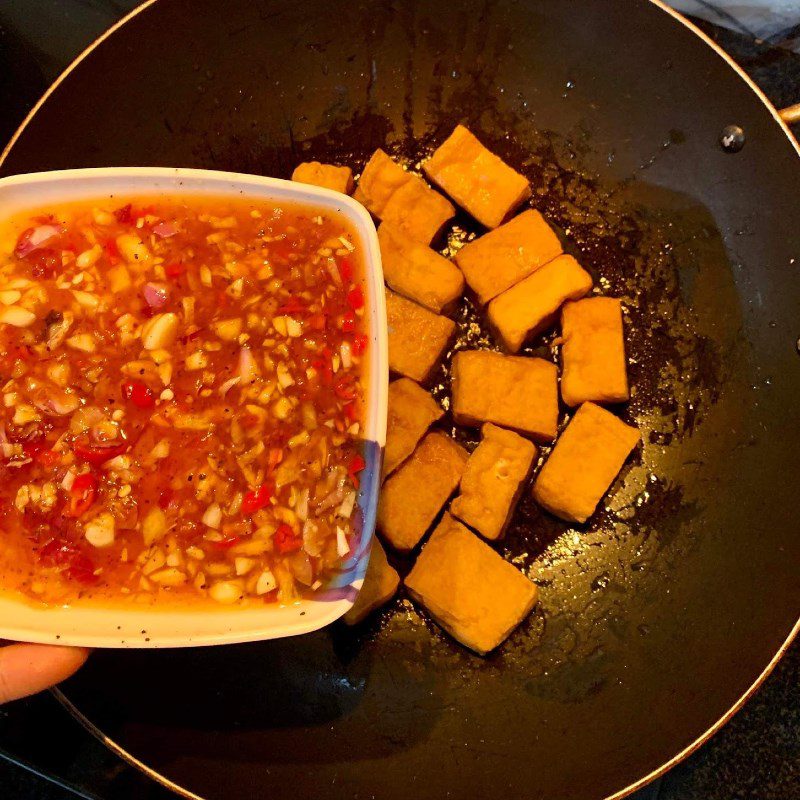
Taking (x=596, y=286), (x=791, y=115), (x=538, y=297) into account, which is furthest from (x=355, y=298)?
(x=791, y=115)

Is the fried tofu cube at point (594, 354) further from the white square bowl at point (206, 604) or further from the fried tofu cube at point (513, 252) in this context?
the white square bowl at point (206, 604)

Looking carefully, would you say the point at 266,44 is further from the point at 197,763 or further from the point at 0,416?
the point at 197,763

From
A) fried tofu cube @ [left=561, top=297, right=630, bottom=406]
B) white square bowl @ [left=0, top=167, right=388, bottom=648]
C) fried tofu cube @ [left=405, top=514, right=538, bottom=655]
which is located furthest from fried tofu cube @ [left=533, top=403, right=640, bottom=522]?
white square bowl @ [left=0, top=167, right=388, bottom=648]

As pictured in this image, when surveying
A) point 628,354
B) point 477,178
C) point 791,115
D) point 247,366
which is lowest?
point 247,366

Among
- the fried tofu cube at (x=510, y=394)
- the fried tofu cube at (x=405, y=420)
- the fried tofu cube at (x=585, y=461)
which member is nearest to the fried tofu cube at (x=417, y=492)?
the fried tofu cube at (x=405, y=420)

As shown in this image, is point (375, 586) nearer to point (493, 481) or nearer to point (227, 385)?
point (493, 481)

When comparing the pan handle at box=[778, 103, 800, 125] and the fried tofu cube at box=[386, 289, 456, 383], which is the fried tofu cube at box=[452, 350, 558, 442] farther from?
the pan handle at box=[778, 103, 800, 125]

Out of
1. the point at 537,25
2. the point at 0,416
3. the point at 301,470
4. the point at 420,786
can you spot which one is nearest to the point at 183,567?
the point at 301,470
